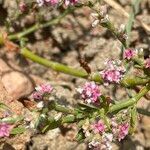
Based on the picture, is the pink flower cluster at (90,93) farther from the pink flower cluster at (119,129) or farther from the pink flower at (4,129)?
the pink flower at (4,129)

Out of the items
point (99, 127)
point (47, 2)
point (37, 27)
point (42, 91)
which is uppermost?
point (47, 2)

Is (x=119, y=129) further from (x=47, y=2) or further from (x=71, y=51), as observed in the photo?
(x=71, y=51)

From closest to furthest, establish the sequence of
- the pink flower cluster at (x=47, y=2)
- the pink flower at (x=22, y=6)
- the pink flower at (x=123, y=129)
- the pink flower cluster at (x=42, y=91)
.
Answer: the pink flower cluster at (x=42, y=91)
the pink flower at (x=123, y=129)
the pink flower cluster at (x=47, y=2)
the pink flower at (x=22, y=6)

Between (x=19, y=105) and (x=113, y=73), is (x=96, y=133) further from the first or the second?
(x=19, y=105)

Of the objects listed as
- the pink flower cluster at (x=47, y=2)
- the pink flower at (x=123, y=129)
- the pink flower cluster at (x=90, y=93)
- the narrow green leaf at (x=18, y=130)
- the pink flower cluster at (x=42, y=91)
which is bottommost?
the pink flower at (x=123, y=129)

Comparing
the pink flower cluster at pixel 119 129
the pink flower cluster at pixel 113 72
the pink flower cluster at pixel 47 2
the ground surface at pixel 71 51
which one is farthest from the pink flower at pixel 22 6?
the pink flower cluster at pixel 119 129

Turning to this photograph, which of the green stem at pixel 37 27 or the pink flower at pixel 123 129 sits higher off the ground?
the pink flower at pixel 123 129

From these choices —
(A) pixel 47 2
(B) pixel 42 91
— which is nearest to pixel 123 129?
(B) pixel 42 91

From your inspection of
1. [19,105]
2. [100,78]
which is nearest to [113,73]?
[100,78]

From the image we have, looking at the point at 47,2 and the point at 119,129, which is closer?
the point at 119,129

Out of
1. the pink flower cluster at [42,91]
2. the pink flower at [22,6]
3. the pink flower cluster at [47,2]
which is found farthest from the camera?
the pink flower at [22,6]
